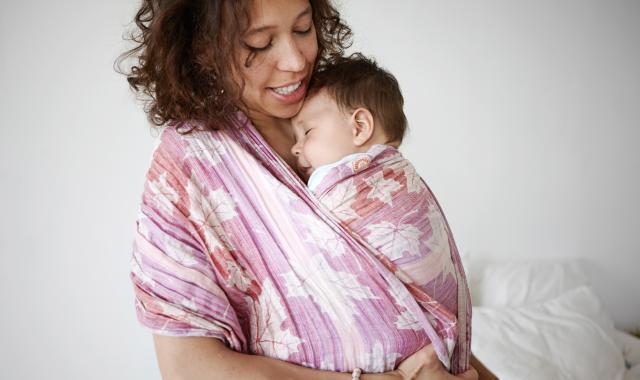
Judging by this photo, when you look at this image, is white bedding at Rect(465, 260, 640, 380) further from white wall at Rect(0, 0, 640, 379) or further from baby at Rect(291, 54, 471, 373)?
baby at Rect(291, 54, 471, 373)

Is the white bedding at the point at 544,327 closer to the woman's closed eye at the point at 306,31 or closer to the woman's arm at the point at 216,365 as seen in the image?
the woman's arm at the point at 216,365

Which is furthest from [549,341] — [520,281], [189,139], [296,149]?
[189,139]

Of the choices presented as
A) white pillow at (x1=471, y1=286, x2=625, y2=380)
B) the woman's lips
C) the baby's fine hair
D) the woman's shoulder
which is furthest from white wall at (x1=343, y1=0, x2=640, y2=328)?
the woman's shoulder

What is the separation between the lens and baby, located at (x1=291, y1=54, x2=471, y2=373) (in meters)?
1.03

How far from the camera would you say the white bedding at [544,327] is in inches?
90.0

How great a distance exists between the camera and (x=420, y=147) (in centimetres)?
281

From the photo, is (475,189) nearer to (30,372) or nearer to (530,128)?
(530,128)

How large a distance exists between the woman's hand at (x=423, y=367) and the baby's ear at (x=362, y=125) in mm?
465

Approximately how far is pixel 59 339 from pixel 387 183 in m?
1.68

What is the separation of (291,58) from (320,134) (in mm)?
186

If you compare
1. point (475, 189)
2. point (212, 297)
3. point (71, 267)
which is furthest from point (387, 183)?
point (475, 189)

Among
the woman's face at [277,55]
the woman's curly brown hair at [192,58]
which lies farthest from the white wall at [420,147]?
the woman's face at [277,55]

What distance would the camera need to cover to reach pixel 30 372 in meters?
2.08

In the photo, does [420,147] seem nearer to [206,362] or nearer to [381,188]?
[381,188]
